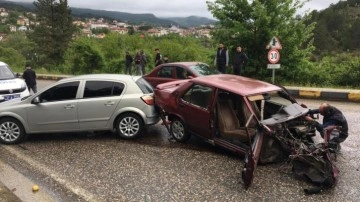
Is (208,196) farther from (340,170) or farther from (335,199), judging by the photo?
(340,170)

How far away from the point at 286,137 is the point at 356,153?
1778mm

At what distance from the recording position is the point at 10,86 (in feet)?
41.0

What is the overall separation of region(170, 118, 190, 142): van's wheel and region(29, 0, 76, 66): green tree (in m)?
50.7

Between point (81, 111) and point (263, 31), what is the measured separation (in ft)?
35.6

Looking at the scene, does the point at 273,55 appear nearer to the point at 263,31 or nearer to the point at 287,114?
the point at 263,31

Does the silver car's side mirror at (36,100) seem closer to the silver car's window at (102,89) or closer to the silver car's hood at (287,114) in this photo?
the silver car's window at (102,89)

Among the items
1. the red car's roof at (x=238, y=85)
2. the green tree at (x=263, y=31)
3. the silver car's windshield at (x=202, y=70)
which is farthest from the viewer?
the green tree at (x=263, y=31)

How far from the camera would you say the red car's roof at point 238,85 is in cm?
731

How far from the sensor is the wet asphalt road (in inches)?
232

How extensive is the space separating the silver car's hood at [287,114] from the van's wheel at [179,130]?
203 cm

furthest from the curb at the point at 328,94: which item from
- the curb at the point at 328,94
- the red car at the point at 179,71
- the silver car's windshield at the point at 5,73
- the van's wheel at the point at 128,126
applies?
the silver car's windshield at the point at 5,73

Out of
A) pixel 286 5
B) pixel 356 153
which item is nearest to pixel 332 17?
pixel 286 5

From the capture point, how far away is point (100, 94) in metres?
8.83

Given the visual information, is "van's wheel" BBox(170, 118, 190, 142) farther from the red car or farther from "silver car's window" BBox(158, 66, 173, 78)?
"silver car's window" BBox(158, 66, 173, 78)
